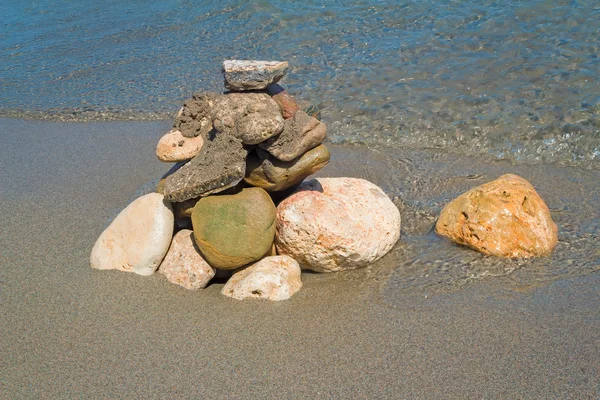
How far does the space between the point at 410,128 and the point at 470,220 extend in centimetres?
248

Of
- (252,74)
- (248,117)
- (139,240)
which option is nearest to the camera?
(248,117)

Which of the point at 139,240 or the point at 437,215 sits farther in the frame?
the point at 437,215

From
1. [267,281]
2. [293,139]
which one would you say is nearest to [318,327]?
[267,281]

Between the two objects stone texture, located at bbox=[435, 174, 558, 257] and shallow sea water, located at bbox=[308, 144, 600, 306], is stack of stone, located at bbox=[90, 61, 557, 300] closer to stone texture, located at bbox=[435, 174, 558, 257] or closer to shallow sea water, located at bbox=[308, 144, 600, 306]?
stone texture, located at bbox=[435, 174, 558, 257]

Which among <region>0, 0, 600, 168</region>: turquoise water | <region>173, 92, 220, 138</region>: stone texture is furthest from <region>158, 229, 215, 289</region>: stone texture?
<region>0, 0, 600, 168</region>: turquoise water

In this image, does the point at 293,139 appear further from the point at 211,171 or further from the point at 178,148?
the point at 178,148

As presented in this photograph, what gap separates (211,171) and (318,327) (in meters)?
1.17

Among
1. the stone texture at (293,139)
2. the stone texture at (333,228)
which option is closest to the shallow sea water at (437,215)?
the stone texture at (333,228)

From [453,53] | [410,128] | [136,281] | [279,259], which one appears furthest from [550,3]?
[136,281]

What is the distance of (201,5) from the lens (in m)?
12.0

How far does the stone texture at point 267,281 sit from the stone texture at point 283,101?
0.93 metres

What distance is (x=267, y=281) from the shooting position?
12.9ft

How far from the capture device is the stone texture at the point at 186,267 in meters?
4.13

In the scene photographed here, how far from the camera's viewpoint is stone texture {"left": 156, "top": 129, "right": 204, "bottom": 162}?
167 inches
